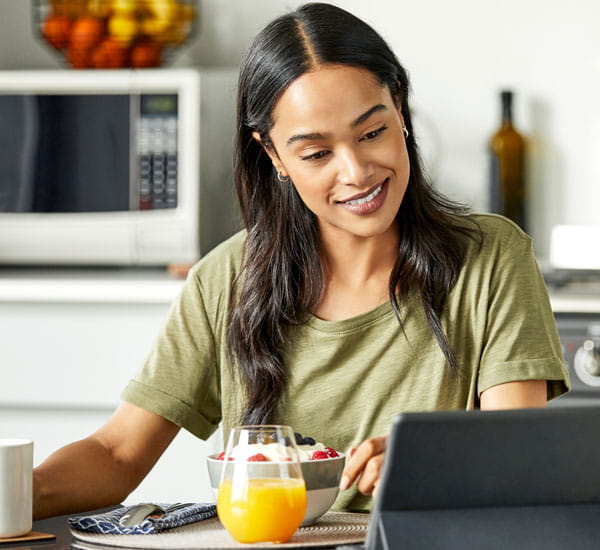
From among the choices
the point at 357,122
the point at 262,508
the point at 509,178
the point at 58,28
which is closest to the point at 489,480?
the point at 262,508

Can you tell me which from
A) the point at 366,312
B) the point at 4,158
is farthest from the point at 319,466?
the point at 4,158

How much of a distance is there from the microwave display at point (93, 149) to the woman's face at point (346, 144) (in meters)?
1.17

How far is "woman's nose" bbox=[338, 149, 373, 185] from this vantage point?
1333 millimetres

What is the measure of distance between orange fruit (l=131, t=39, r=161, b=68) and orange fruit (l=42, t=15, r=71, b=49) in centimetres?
18

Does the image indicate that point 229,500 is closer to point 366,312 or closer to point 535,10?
point 366,312

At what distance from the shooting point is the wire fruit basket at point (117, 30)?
266cm

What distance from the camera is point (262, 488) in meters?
1.00

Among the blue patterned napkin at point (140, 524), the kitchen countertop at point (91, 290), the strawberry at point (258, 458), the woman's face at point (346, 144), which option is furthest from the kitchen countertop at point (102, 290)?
the strawberry at point (258, 458)

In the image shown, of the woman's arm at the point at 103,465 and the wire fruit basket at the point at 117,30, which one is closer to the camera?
the woman's arm at the point at 103,465

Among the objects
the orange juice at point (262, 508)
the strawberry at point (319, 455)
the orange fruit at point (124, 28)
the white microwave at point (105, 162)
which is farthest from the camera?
the orange fruit at point (124, 28)

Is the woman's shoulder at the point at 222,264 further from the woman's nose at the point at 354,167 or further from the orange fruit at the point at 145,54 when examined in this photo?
the orange fruit at the point at 145,54

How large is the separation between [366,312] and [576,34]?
152cm

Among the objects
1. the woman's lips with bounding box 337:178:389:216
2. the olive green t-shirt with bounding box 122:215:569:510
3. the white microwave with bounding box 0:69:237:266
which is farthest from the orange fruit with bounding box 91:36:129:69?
the woman's lips with bounding box 337:178:389:216

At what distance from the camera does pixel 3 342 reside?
2.46 meters
